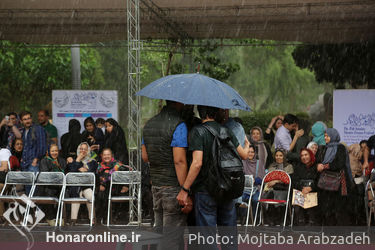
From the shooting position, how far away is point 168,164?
5.69 m

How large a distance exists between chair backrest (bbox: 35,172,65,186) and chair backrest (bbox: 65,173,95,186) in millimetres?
100

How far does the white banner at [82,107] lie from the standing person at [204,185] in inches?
288

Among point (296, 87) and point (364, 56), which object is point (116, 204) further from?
point (296, 87)

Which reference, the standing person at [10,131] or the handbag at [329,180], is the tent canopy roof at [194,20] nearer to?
the standing person at [10,131]

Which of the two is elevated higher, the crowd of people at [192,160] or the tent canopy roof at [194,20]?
the tent canopy roof at [194,20]

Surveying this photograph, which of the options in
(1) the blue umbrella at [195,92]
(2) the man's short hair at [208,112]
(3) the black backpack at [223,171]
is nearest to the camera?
(3) the black backpack at [223,171]

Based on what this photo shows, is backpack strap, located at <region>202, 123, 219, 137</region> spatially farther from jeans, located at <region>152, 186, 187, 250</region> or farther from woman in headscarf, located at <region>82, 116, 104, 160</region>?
woman in headscarf, located at <region>82, 116, 104, 160</region>

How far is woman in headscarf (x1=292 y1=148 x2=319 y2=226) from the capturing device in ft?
30.6

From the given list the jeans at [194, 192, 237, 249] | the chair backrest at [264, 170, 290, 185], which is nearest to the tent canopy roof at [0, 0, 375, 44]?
the chair backrest at [264, 170, 290, 185]

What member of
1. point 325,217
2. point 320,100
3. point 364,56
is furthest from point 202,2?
point 320,100

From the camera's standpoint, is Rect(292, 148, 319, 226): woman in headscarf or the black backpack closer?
the black backpack

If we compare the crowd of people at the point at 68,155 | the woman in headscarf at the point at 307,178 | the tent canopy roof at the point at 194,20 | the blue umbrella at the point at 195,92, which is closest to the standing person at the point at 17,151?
the crowd of people at the point at 68,155

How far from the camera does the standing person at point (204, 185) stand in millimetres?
5520

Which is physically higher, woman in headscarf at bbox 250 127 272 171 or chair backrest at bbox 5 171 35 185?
woman in headscarf at bbox 250 127 272 171
